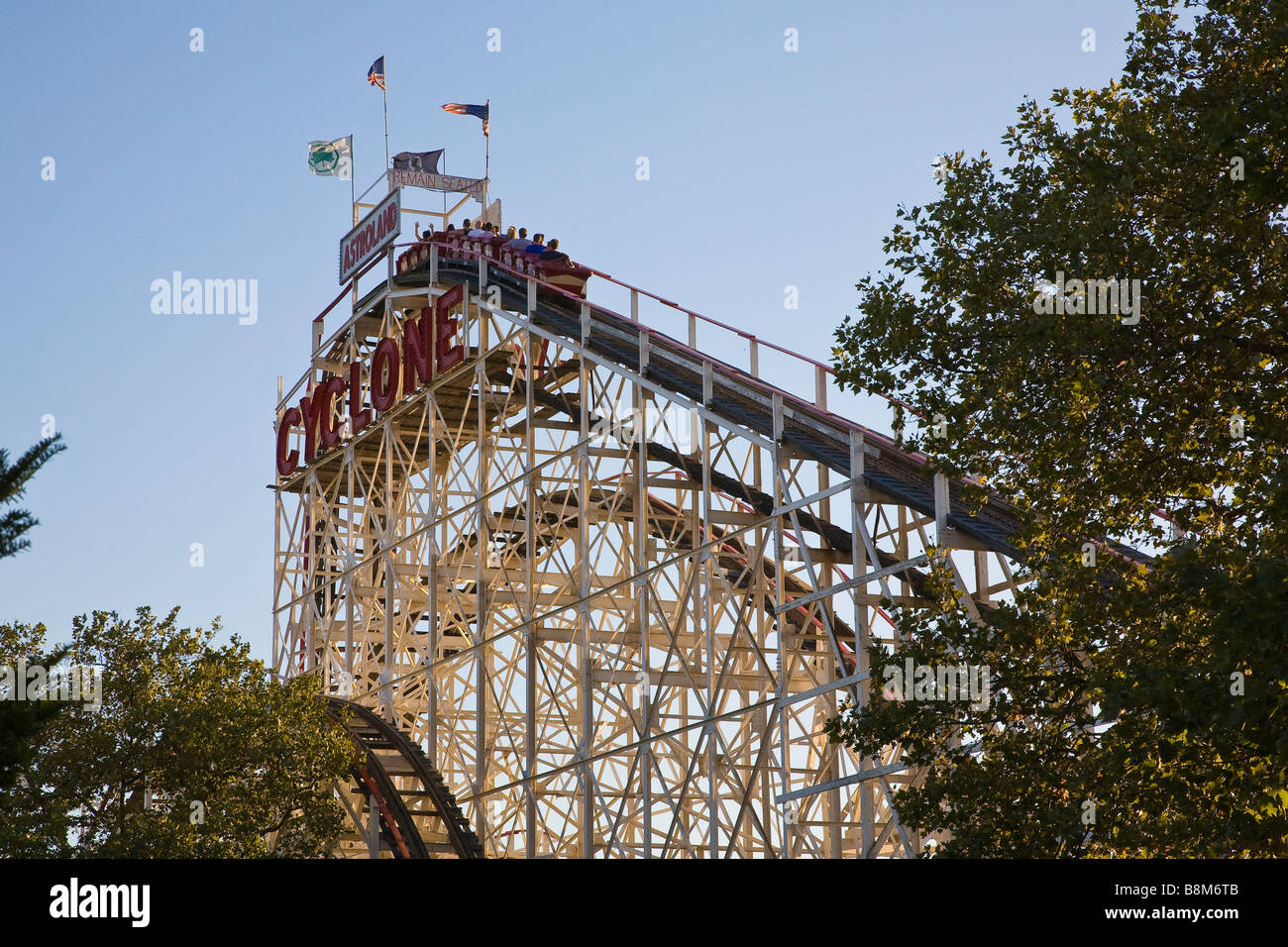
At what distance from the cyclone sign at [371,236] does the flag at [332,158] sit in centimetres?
313

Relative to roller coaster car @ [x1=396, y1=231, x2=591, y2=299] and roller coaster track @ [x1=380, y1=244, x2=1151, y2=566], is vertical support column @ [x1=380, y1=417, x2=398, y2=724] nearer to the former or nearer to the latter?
roller coaster track @ [x1=380, y1=244, x2=1151, y2=566]

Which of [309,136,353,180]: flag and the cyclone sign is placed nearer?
the cyclone sign

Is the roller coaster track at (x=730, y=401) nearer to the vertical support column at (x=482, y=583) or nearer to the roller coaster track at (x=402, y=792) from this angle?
the vertical support column at (x=482, y=583)

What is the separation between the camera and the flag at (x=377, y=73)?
44938mm

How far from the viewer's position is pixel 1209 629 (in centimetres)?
1318

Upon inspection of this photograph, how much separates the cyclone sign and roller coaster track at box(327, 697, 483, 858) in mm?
11735

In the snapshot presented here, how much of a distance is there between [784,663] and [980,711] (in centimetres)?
972

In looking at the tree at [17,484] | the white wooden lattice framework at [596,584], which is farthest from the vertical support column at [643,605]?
the tree at [17,484]

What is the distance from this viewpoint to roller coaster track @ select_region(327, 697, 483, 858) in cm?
3053

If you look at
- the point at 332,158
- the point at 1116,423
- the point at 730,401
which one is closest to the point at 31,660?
the point at 1116,423

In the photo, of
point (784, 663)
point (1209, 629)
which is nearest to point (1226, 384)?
Result: point (1209, 629)

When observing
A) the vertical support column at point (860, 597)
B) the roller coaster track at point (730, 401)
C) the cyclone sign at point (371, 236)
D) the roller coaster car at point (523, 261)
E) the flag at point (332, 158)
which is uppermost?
the flag at point (332, 158)

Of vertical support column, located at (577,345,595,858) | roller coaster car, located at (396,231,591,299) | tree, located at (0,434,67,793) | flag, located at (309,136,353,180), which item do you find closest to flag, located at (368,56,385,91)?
flag, located at (309,136,353,180)
